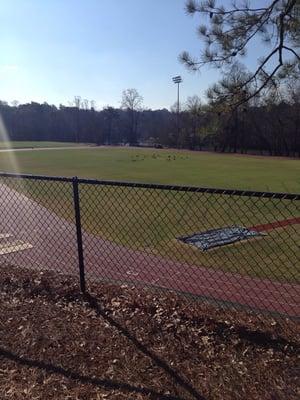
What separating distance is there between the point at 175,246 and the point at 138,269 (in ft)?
6.21

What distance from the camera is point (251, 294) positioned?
6223 mm

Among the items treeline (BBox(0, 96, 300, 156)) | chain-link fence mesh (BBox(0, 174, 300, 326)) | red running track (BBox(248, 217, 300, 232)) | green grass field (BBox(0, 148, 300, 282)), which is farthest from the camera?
treeline (BBox(0, 96, 300, 156))

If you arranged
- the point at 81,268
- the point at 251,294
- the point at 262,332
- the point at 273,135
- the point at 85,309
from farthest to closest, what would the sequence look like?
the point at 273,135
the point at 251,294
the point at 81,268
the point at 85,309
the point at 262,332

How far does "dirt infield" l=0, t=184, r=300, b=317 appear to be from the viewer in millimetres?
6067

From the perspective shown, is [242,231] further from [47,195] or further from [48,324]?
[47,195]

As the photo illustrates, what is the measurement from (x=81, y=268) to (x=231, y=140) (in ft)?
225

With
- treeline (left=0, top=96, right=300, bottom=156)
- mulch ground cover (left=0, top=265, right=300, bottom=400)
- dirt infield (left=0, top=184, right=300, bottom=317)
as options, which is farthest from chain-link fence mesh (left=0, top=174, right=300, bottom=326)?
treeline (left=0, top=96, right=300, bottom=156)

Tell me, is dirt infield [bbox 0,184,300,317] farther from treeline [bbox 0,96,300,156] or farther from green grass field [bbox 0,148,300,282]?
treeline [bbox 0,96,300,156]

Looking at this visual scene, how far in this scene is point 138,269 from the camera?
749 centimetres

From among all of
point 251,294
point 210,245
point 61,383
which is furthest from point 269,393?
point 210,245

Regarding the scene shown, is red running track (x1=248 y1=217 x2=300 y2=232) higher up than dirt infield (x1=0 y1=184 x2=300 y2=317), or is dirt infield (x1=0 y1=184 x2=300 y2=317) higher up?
dirt infield (x1=0 y1=184 x2=300 y2=317)

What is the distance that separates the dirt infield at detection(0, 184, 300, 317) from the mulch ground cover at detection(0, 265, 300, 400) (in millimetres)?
808

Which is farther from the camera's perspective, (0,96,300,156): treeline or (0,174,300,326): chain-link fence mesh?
(0,96,300,156): treeline

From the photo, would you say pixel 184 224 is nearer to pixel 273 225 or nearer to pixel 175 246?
pixel 273 225
